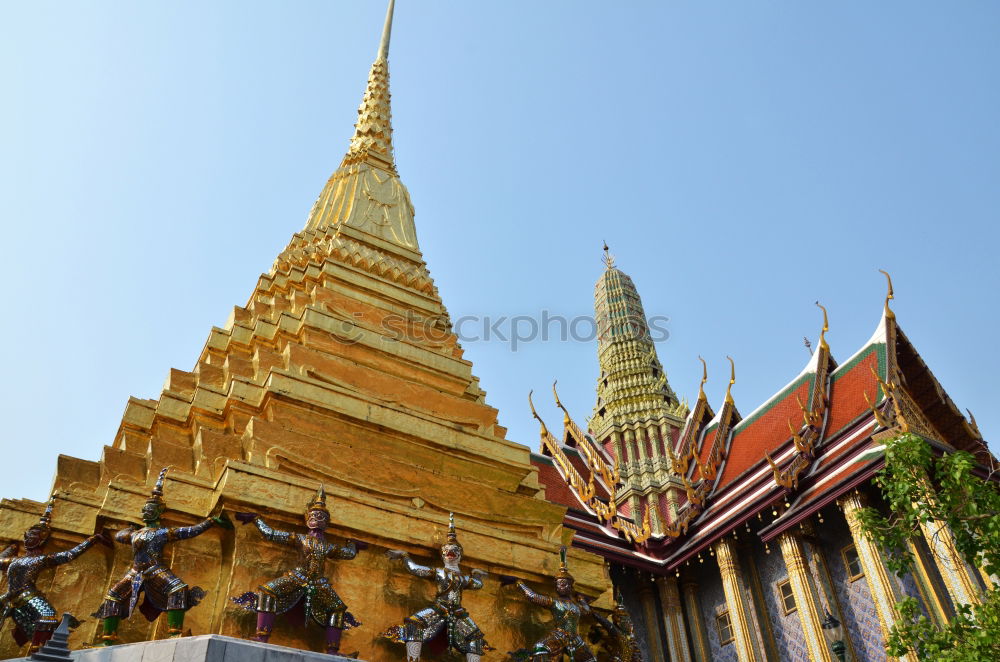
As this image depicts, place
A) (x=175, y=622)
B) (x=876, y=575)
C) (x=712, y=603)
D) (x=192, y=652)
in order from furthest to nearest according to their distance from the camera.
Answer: (x=712, y=603) < (x=876, y=575) < (x=175, y=622) < (x=192, y=652)

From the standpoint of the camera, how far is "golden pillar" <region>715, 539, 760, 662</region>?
15.5 m

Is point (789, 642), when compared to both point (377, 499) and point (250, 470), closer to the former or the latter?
point (377, 499)

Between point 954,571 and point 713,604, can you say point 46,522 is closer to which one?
point 954,571

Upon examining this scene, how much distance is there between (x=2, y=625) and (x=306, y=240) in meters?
7.44

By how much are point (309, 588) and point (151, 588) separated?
1.07 meters

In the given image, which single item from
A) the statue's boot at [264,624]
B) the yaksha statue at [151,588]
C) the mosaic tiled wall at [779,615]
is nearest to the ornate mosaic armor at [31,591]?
the yaksha statue at [151,588]

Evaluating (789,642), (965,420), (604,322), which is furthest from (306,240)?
A: (604,322)

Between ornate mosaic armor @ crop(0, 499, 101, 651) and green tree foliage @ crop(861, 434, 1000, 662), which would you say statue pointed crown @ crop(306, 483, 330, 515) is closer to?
ornate mosaic armor @ crop(0, 499, 101, 651)

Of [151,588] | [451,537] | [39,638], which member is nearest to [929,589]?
[451,537]

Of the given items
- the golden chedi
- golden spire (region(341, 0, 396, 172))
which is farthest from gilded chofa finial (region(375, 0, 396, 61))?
the golden chedi

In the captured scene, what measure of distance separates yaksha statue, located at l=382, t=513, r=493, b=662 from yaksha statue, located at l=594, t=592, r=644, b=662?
5.30 feet

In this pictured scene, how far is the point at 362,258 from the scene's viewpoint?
1179 cm

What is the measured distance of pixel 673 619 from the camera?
56.0ft

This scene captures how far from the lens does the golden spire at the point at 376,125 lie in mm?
15648
